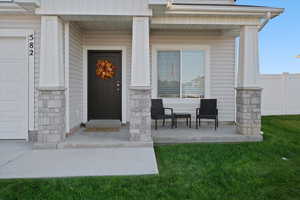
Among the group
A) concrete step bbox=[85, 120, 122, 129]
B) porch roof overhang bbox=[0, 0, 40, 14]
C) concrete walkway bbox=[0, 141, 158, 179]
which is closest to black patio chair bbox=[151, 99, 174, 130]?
concrete step bbox=[85, 120, 122, 129]

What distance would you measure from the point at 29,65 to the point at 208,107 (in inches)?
187

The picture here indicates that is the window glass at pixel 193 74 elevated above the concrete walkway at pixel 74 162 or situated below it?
above

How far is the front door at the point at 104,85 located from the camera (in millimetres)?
7859

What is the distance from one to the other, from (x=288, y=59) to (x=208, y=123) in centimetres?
875

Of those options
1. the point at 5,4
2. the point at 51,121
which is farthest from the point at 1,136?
the point at 5,4

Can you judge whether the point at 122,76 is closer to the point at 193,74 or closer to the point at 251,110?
the point at 193,74

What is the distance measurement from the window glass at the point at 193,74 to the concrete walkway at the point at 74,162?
10.7 feet

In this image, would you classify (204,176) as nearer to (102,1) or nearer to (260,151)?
(260,151)

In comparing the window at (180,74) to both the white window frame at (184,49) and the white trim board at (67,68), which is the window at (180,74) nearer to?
the white window frame at (184,49)

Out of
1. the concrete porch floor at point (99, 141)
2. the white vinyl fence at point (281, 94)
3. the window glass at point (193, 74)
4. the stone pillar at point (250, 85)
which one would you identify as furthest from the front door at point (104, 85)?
the white vinyl fence at point (281, 94)

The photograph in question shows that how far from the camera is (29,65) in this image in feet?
19.8

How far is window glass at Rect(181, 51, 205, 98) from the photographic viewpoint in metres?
8.05

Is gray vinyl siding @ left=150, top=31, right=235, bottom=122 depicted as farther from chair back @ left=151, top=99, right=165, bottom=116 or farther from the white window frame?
chair back @ left=151, top=99, right=165, bottom=116

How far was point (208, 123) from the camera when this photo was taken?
7.95 metres
